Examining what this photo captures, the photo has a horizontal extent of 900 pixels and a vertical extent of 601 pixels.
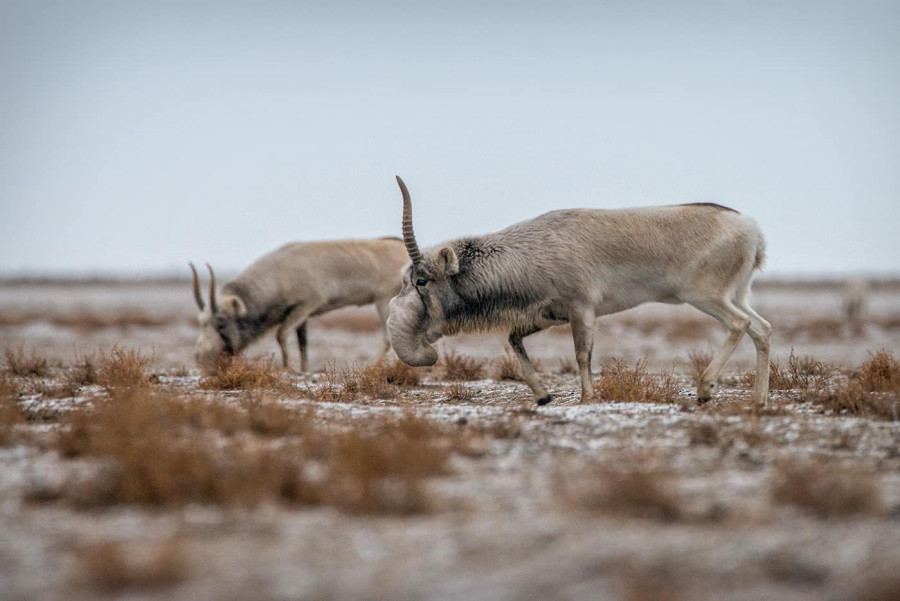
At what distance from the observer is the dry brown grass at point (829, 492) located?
14.5 feet

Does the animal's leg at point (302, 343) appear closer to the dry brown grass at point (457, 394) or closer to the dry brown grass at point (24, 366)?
the dry brown grass at point (24, 366)

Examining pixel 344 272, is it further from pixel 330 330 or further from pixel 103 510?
pixel 330 330

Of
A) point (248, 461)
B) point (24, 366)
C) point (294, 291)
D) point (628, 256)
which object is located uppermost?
point (628, 256)

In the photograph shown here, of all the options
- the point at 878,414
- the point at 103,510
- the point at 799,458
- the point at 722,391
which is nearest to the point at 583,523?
the point at 799,458

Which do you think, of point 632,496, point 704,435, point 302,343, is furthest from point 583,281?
point 302,343

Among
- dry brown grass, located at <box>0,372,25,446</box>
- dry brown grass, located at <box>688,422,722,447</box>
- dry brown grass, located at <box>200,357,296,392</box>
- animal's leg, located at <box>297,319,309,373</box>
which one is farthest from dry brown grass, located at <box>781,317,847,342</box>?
dry brown grass, located at <box>0,372,25,446</box>

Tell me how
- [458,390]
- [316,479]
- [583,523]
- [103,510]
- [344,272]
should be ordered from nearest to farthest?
[583,523] → [103,510] → [316,479] → [458,390] → [344,272]

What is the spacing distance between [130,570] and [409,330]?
5.16m

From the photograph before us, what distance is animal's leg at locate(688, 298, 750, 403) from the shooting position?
8.45m

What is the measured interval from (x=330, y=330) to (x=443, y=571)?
23.6 m

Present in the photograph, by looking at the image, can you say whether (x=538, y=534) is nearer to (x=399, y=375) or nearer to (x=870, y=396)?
(x=870, y=396)

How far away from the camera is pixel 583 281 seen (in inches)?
336

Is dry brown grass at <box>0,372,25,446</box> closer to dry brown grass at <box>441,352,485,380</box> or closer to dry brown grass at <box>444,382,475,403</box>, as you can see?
dry brown grass at <box>444,382,475,403</box>

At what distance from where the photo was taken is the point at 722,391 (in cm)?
998
